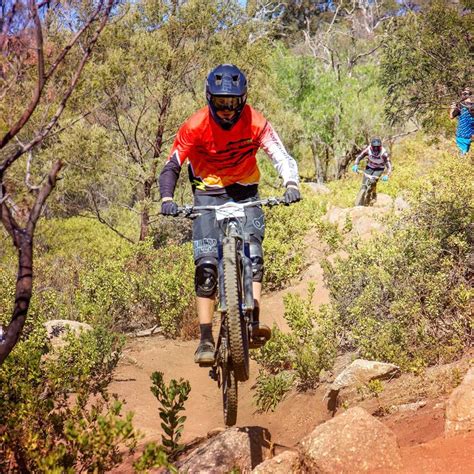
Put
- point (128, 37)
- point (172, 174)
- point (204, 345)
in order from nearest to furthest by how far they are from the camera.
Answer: point (204, 345)
point (172, 174)
point (128, 37)

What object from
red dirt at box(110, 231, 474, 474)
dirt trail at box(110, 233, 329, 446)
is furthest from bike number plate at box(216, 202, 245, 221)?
dirt trail at box(110, 233, 329, 446)

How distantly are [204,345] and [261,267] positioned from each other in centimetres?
80

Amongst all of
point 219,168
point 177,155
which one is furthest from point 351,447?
point 177,155

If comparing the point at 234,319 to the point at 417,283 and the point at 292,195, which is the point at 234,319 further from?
the point at 417,283

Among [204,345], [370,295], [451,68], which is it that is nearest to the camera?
[204,345]

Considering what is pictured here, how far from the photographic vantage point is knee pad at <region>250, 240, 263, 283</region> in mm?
4938

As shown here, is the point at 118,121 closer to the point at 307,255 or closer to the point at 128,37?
the point at 128,37

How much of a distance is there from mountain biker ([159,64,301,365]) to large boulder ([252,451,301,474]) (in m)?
1.06

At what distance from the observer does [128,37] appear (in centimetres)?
1413

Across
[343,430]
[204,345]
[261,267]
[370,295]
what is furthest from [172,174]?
[370,295]

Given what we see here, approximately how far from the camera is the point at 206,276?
5.00 m

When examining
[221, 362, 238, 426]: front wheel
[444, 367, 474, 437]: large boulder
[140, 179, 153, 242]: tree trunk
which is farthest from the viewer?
[140, 179, 153, 242]: tree trunk

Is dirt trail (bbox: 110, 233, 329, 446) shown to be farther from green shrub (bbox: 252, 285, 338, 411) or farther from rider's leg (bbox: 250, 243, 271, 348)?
rider's leg (bbox: 250, 243, 271, 348)

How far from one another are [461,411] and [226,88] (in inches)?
118
